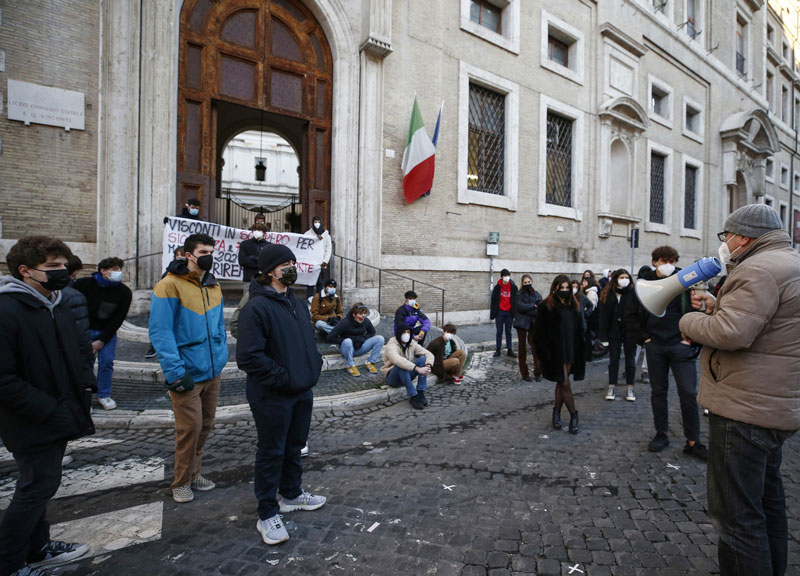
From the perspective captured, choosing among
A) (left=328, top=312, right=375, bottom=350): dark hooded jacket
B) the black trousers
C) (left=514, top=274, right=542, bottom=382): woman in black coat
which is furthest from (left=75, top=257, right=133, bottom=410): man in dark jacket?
(left=514, top=274, right=542, bottom=382): woman in black coat

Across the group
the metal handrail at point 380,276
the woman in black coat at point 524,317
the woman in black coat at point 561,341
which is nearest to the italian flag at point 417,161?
the metal handrail at point 380,276

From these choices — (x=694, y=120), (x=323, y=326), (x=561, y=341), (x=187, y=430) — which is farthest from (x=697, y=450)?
(x=694, y=120)

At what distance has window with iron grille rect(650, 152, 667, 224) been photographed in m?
19.4

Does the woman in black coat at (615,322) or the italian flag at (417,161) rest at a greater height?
the italian flag at (417,161)

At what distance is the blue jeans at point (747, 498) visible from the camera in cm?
205

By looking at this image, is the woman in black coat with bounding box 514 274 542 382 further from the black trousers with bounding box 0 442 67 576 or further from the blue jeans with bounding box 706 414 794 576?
the black trousers with bounding box 0 442 67 576

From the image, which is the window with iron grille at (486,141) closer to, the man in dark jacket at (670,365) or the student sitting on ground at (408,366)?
the student sitting on ground at (408,366)

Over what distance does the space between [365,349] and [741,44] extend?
29.9 metres

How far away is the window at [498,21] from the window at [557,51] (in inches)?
91.5

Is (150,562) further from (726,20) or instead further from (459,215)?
(726,20)

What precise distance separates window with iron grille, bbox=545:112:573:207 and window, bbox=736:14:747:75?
53.5 ft

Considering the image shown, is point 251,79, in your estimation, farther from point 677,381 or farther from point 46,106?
point 677,381

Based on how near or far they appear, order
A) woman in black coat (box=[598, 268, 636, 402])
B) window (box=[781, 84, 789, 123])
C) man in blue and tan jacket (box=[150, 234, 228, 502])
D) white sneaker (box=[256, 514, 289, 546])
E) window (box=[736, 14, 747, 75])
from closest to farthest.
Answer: white sneaker (box=[256, 514, 289, 546]) < man in blue and tan jacket (box=[150, 234, 228, 502]) < woman in black coat (box=[598, 268, 636, 402]) < window (box=[736, 14, 747, 75]) < window (box=[781, 84, 789, 123])

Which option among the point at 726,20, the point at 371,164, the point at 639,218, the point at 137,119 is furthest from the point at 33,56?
the point at 726,20
